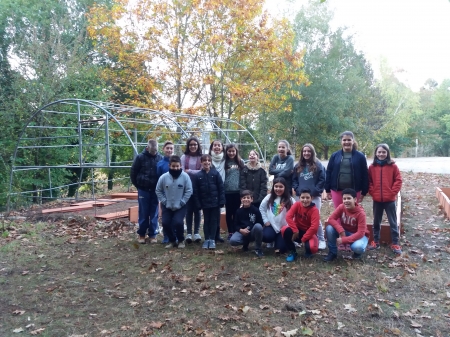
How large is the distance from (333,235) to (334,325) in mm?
1797

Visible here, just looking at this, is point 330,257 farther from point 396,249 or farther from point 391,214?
point 391,214

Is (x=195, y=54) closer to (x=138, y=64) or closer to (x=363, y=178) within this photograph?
(x=138, y=64)

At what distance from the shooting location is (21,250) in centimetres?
591

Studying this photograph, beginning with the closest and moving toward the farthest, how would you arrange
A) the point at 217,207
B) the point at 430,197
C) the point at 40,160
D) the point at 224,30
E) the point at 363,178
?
the point at 363,178 < the point at 217,207 < the point at 430,197 < the point at 224,30 < the point at 40,160

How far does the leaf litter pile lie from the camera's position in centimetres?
342

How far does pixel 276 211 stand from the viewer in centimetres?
551

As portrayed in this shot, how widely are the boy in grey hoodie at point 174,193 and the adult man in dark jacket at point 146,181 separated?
38cm

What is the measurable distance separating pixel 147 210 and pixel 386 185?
3670 millimetres

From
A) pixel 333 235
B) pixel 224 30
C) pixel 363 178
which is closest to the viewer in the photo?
pixel 333 235

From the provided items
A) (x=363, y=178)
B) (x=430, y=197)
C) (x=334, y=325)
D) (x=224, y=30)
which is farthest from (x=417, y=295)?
(x=224, y=30)

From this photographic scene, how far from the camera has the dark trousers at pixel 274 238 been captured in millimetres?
Result: 5363

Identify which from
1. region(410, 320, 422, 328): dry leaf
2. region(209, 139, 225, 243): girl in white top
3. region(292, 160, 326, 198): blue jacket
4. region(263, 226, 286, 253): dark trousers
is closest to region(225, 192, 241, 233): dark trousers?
A: region(209, 139, 225, 243): girl in white top

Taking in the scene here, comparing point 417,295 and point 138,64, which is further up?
point 138,64

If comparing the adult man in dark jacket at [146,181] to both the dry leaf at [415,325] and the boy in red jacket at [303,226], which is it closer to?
the boy in red jacket at [303,226]
